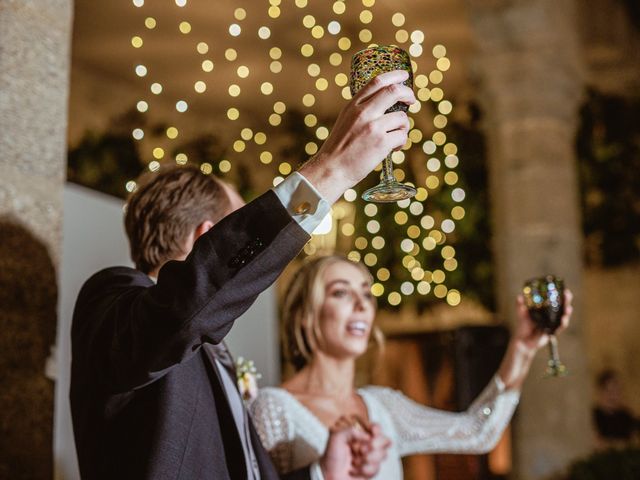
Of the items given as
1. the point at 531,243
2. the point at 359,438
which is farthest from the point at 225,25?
the point at 359,438

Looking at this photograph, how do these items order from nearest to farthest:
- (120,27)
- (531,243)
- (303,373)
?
(303,373) → (531,243) → (120,27)

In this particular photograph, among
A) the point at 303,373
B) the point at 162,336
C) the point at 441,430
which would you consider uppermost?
the point at 162,336

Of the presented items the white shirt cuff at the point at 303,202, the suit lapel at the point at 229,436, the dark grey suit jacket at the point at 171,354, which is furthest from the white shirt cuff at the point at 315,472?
the white shirt cuff at the point at 303,202

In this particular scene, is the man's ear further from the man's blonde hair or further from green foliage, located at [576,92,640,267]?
green foliage, located at [576,92,640,267]

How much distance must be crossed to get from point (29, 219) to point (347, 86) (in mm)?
4861

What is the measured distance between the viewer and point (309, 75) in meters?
6.61

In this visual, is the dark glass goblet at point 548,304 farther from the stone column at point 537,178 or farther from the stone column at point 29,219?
the stone column at point 537,178

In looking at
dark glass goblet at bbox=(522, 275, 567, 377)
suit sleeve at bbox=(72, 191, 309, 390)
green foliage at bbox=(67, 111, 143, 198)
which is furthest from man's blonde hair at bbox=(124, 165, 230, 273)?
green foliage at bbox=(67, 111, 143, 198)

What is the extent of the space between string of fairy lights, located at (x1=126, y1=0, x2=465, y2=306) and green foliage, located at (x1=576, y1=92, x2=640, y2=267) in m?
0.96

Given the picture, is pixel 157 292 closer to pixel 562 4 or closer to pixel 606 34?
pixel 562 4

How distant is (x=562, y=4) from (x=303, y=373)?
2.90m

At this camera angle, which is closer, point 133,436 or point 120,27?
point 133,436

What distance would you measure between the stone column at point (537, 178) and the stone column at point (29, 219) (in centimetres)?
280

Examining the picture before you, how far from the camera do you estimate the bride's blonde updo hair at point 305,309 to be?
2.38 meters
